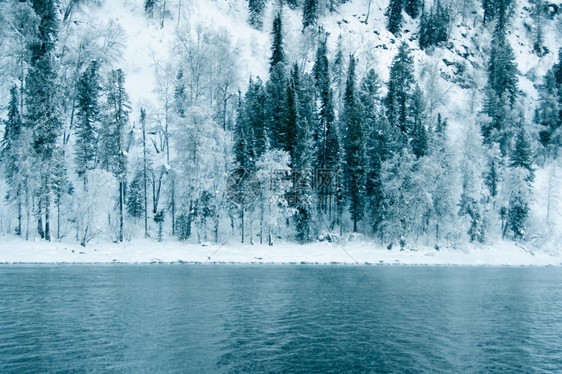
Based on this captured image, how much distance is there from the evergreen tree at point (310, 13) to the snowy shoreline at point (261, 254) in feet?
219

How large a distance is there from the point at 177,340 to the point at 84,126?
4604 cm

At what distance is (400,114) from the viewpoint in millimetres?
73125

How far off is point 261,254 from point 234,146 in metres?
16.4

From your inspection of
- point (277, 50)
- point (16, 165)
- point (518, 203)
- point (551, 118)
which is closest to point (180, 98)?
point (277, 50)

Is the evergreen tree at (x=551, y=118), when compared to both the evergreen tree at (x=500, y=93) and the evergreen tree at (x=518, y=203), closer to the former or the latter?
the evergreen tree at (x=500, y=93)

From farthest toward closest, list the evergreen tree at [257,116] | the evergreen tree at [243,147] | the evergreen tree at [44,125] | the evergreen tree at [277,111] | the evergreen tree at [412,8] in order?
the evergreen tree at [412,8] < the evergreen tree at [277,111] < the evergreen tree at [257,116] < the evergreen tree at [243,147] < the evergreen tree at [44,125]

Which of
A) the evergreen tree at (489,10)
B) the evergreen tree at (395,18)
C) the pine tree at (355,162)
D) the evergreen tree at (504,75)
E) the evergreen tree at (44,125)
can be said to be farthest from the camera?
the evergreen tree at (489,10)

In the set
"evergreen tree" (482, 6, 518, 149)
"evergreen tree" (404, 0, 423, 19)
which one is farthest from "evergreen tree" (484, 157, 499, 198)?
"evergreen tree" (404, 0, 423, 19)

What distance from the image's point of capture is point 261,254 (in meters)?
55.1

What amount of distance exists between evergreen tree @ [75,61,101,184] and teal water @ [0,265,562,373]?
20232 mm

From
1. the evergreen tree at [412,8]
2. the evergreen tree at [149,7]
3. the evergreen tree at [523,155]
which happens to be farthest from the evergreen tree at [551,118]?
the evergreen tree at [149,7]

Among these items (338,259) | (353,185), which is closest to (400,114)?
(353,185)

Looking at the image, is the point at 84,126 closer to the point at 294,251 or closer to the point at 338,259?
the point at 294,251

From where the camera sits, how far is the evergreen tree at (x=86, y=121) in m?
56.7
